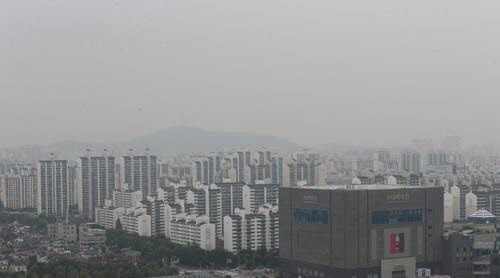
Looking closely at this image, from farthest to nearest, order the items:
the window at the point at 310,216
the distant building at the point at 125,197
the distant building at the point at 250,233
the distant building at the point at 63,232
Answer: the distant building at the point at 125,197 < the distant building at the point at 63,232 < the distant building at the point at 250,233 < the window at the point at 310,216

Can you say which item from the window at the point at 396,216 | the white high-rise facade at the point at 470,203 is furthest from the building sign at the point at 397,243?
the white high-rise facade at the point at 470,203

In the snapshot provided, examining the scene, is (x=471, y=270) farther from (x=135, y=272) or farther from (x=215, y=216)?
(x=215, y=216)

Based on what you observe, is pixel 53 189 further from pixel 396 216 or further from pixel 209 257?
pixel 396 216

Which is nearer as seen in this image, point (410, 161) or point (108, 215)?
point (108, 215)

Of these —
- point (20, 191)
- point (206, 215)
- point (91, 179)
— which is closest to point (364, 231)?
point (206, 215)

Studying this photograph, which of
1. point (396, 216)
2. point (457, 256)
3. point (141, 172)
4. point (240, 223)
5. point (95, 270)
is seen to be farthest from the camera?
point (141, 172)

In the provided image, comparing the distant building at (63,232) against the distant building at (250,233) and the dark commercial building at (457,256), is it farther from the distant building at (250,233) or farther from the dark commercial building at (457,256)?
the dark commercial building at (457,256)

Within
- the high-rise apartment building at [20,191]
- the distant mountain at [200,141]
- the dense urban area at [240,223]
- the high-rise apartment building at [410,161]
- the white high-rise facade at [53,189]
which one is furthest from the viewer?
the distant mountain at [200,141]

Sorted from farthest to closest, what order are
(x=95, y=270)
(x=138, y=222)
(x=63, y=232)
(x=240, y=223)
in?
(x=63, y=232) → (x=138, y=222) → (x=240, y=223) → (x=95, y=270)
